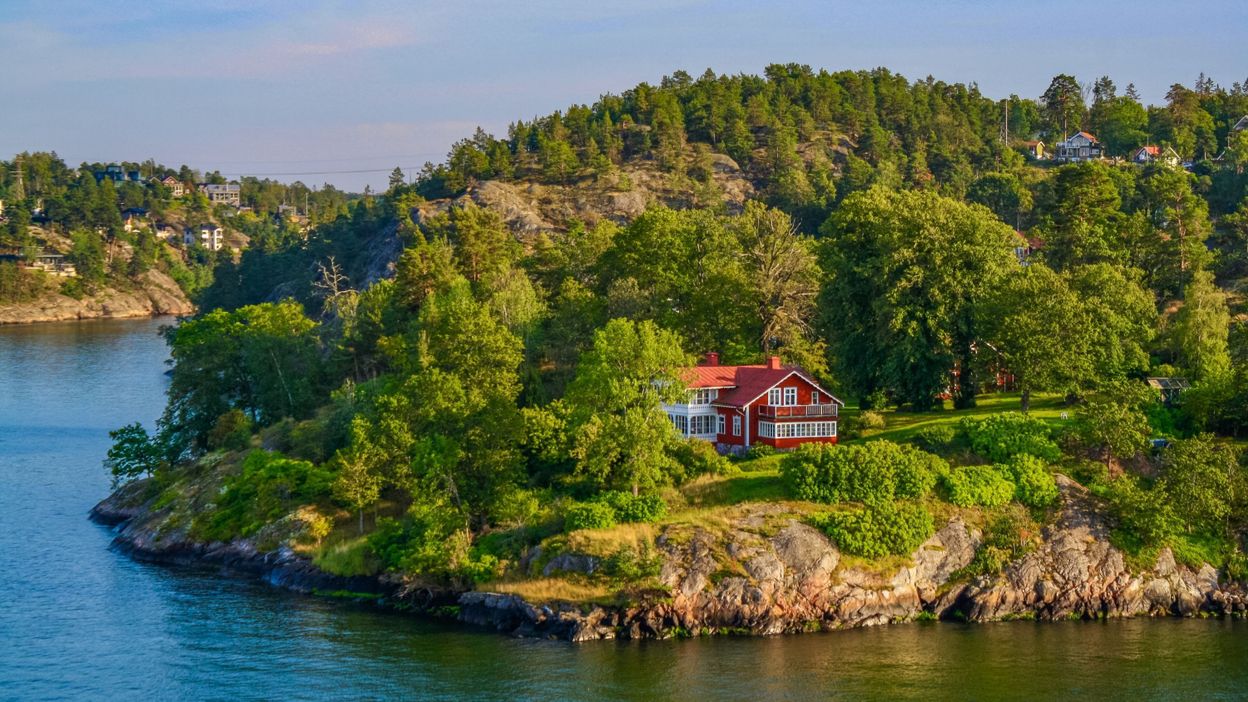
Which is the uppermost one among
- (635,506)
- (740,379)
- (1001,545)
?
(740,379)

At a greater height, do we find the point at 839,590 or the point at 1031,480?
the point at 1031,480

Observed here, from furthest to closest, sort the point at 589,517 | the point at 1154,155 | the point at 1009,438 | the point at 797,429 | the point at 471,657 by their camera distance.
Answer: the point at 1154,155
the point at 797,429
the point at 1009,438
the point at 589,517
the point at 471,657

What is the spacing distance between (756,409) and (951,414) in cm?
1172

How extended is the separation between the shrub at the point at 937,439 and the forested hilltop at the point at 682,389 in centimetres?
17

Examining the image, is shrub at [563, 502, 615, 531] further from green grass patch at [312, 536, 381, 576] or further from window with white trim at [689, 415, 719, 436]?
window with white trim at [689, 415, 719, 436]

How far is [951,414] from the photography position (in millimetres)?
69000

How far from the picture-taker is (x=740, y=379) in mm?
67688

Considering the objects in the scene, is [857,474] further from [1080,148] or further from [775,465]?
[1080,148]

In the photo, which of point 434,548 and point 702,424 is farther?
point 702,424

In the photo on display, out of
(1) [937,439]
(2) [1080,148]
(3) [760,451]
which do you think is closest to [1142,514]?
(1) [937,439]

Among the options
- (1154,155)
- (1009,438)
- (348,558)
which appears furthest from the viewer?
(1154,155)

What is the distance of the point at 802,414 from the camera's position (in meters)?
64.8

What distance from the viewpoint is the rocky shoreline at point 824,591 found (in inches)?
2034

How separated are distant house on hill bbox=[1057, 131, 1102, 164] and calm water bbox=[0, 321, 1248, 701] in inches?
4221
